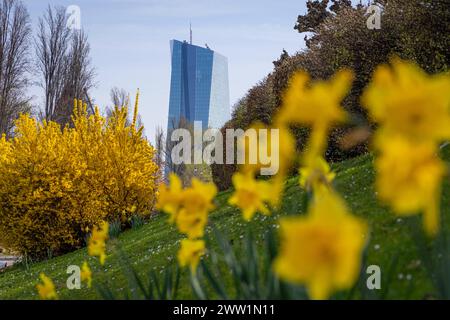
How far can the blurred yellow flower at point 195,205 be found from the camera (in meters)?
2.73

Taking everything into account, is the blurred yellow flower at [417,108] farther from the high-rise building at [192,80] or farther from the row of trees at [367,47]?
the high-rise building at [192,80]

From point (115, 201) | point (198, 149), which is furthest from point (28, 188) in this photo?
point (198, 149)

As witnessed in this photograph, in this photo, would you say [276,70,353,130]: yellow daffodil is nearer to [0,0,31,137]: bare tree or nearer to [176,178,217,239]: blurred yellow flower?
[176,178,217,239]: blurred yellow flower

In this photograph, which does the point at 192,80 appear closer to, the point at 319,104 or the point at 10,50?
the point at 10,50

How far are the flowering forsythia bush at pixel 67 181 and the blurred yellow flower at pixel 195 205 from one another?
46.4 ft

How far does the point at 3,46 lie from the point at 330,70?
1870cm

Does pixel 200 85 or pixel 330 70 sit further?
pixel 200 85

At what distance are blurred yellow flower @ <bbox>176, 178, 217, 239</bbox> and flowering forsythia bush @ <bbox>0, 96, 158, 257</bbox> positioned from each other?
14154mm

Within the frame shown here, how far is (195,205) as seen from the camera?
2.79 metres

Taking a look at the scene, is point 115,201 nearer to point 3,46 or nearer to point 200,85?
point 3,46

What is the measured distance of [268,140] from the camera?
2.47 metres

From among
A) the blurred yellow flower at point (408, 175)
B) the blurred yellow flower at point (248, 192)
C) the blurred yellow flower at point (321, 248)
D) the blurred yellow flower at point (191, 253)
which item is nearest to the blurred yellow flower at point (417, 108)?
the blurred yellow flower at point (408, 175)
